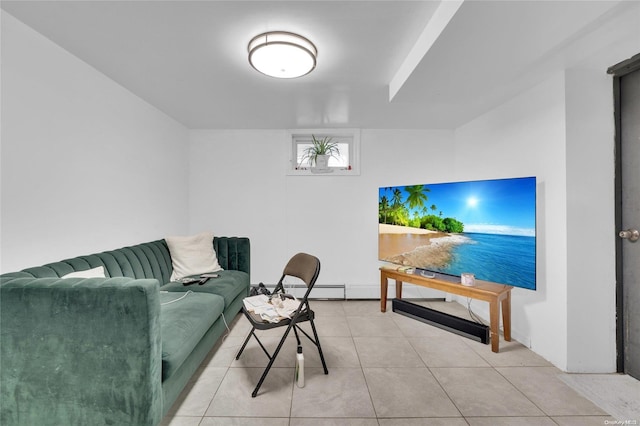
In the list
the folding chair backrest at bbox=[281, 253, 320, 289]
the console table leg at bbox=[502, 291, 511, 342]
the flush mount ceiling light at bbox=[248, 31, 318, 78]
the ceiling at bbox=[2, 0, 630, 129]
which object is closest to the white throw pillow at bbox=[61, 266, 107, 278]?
the folding chair backrest at bbox=[281, 253, 320, 289]

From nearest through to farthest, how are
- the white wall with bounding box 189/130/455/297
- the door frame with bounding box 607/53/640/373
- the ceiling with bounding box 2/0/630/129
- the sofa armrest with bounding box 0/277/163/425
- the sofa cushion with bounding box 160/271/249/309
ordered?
1. the sofa armrest with bounding box 0/277/163/425
2. the ceiling with bounding box 2/0/630/129
3. the door frame with bounding box 607/53/640/373
4. the sofa cushion with bounding box 160/271/249/309
5. the white wall with bounding box 189/130/455/297

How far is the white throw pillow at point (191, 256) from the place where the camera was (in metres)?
2.84

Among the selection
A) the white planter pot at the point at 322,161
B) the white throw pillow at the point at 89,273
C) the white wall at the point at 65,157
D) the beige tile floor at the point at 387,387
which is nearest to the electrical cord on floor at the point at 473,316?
the beige tile floor at the point at 387,387

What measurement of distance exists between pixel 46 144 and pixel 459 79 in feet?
10.0

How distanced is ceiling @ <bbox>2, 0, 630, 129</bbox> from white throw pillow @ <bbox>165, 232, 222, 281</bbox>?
4.94 feet

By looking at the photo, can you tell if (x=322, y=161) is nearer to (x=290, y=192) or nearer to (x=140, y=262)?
(x=290, y=192)

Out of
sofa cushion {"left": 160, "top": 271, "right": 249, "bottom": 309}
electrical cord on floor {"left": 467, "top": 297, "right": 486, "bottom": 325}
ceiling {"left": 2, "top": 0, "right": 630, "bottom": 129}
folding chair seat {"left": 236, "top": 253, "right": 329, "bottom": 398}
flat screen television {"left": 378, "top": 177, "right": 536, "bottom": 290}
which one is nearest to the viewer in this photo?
ceiling {"left": 2, "top": 0, "right": 630, "bottom": 129}

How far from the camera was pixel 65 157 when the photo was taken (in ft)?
6.46

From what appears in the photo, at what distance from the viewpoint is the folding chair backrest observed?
210 centimetres

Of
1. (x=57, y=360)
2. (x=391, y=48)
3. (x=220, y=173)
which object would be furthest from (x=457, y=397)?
(x=220, y=173)

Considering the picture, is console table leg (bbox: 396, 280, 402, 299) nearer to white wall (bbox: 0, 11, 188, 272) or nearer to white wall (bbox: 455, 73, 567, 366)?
white wall (bbox: 455, 73, 567, 366)

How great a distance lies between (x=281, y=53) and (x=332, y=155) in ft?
7.14

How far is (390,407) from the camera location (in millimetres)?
1699

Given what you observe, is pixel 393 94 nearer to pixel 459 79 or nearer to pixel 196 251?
pixel 459 79
